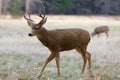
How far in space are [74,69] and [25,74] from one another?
219 cm

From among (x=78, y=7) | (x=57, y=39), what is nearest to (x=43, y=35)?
(x=57, y=39)

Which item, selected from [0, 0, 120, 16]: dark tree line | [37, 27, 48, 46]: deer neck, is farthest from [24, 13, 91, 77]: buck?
[0, 0, 120, 16]: dark tree line

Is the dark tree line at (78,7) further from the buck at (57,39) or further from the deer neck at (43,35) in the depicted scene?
the deer neck at (43,35)

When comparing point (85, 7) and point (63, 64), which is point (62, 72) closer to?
point (63, 64)

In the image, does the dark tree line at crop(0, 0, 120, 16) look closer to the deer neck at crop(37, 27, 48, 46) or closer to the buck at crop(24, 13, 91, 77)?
the buck at crop(24, 13, 91, 77)

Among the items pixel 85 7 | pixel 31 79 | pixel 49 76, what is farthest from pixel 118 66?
pixel 85 7

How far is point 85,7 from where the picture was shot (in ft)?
266

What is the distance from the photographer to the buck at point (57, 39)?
11549 millimetres

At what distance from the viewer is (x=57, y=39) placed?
39.1 ft

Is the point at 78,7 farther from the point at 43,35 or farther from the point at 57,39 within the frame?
the point at 43,35

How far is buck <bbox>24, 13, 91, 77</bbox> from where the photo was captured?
1155cm

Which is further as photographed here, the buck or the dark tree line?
the dark tree line

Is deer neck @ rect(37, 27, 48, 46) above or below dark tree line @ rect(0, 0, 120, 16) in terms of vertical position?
above

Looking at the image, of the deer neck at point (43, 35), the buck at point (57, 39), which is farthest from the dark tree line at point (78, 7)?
the deer neck at point (43, 35)
